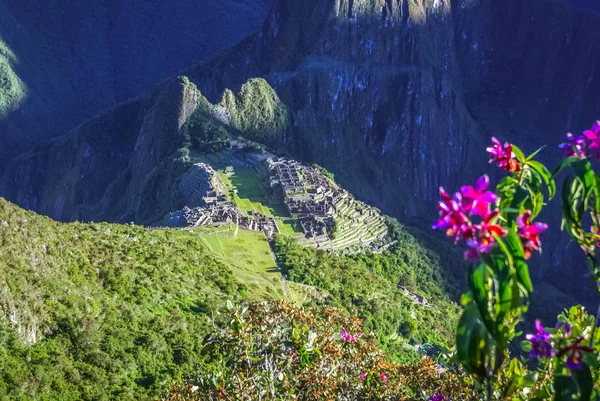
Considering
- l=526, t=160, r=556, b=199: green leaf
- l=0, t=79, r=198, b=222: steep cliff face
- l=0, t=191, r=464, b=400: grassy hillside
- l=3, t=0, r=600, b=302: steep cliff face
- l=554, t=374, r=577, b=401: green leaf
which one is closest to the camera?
l=554, t=374, r=577, b=401: green leaf

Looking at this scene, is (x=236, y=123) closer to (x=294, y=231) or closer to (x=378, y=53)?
(x=294, y=231)

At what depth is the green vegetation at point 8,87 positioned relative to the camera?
13875cm

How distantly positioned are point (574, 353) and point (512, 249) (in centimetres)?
94

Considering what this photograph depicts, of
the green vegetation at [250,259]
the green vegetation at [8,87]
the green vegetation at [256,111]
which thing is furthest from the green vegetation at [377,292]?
the green vegetation at [8,87]

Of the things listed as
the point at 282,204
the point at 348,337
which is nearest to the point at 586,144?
the point at 348,337

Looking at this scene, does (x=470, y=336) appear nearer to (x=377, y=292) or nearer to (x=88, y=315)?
(x=88, y=315)

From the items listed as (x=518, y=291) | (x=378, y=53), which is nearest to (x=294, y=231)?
(x=518, y=291)

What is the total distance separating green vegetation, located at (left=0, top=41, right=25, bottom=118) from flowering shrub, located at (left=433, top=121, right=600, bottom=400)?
14537 cm

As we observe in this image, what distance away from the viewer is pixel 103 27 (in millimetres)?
194875

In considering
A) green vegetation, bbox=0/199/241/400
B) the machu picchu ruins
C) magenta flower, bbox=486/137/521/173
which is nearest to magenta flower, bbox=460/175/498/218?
magenta flower, bbox=486/137/521/173

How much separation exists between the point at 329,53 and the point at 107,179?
3696 cm

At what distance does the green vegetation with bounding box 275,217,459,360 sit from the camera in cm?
3601

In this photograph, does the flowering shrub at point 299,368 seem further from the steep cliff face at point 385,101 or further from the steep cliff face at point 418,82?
the steep cliff face at point 418,82

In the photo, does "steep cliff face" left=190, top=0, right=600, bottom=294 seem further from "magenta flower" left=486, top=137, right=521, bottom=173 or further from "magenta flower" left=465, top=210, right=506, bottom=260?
"magenta flower" left=465, top=210, right=506, bottom=260
